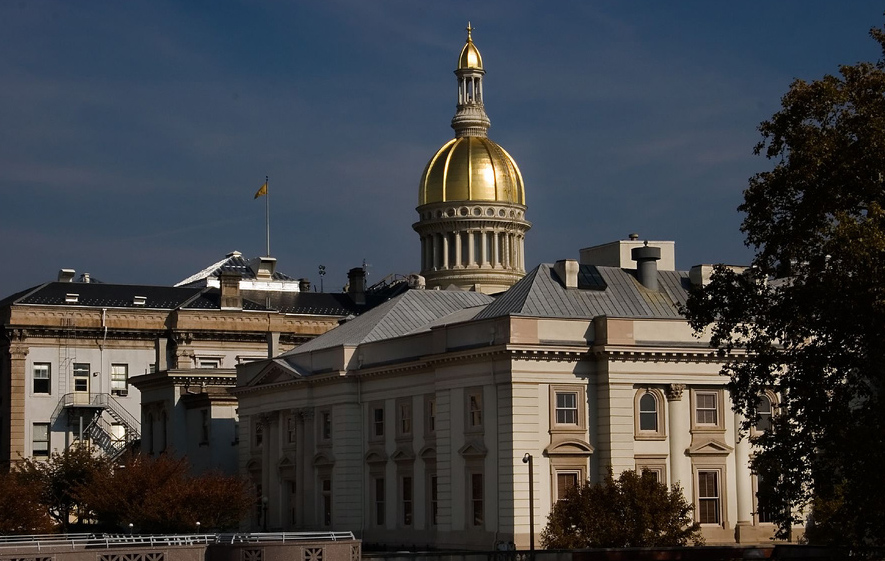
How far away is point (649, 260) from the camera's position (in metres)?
81.3

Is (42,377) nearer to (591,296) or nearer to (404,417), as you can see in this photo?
(404,417)

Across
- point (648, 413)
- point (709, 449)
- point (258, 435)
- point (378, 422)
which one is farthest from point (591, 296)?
point (258, 435)

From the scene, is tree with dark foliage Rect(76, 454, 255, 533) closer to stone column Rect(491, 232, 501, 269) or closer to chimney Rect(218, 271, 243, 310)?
chimney Rect(218, 271, 243, 310)

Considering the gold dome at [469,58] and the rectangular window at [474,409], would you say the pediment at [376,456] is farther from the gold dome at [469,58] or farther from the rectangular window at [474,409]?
the gold dome at [469,58]

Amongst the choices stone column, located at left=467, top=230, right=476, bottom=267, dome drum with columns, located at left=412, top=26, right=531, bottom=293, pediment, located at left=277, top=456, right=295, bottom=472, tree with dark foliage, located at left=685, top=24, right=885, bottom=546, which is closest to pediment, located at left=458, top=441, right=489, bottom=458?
pediment, located at left=277, top=456, right=295, bottom=472

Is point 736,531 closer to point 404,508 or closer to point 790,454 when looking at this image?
point 404,508

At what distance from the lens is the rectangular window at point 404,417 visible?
8169cm

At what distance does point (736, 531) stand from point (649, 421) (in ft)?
18.7

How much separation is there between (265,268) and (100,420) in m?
25.8

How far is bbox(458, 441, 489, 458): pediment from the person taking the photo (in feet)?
245

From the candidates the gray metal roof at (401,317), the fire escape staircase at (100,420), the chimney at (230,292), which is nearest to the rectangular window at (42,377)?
the fire escape staircase at (100,420)

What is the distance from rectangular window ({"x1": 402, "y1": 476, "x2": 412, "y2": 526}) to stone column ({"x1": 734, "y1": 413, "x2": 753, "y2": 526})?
14.2m

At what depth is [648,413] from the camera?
7550 cm

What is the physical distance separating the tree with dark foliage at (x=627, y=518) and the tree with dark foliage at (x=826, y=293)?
1553 centimetres
